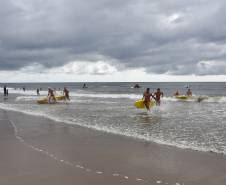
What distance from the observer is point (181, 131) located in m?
9.14

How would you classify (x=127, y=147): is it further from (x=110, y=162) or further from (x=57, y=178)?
(x=57, y=178)

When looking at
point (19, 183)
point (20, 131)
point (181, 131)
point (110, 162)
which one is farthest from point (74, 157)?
point (181, 131)

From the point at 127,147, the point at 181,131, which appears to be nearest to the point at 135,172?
the point at 127,147

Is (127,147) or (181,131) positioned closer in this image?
(127,147)

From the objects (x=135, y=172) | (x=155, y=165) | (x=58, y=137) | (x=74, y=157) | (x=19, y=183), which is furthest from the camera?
(x=58, y=137)

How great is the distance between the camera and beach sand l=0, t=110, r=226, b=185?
14.3ft

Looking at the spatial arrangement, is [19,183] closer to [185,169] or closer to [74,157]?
[74,157]

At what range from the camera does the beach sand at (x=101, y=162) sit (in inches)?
171

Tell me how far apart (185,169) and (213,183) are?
76 cm

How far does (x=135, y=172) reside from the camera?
4727 millimetres

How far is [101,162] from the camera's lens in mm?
5359

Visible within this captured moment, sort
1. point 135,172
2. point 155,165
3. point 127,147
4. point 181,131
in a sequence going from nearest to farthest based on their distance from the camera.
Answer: point 135,172 < point 155,165 < point 127,147 < point 181,131

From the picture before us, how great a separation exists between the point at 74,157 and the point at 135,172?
1821mm

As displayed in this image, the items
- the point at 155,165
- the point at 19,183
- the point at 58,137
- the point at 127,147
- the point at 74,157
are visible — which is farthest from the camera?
the point at 58,137
